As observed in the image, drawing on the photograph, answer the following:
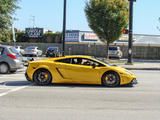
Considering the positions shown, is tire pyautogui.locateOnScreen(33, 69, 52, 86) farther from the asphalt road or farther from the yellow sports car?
the asphalt road

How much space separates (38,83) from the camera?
9.65 metres

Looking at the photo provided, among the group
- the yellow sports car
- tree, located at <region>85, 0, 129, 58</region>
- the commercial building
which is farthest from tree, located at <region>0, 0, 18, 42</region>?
the commercial building

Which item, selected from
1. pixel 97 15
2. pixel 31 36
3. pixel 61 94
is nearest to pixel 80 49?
pixel 97 15

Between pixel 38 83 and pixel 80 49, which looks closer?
pixel 38 83

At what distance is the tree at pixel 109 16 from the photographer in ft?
81.8

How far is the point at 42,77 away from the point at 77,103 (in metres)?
3.31

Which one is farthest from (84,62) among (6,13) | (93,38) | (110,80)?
(93,38)

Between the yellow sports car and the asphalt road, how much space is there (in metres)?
0.39

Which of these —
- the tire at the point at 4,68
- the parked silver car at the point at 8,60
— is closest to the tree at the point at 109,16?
the parked silver car at the point at 8,60

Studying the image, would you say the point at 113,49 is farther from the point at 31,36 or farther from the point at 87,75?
the point at 31,36

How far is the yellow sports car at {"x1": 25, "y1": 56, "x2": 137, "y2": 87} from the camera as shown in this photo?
30.6ft

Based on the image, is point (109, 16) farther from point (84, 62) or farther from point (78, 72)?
point (78, 72)

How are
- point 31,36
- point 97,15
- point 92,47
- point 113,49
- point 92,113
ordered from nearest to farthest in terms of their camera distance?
1. point 92,113
2. point 97,15
3. point 113,49
4. point 92,47
5. point 31,36

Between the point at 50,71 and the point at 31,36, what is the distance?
56.7m
